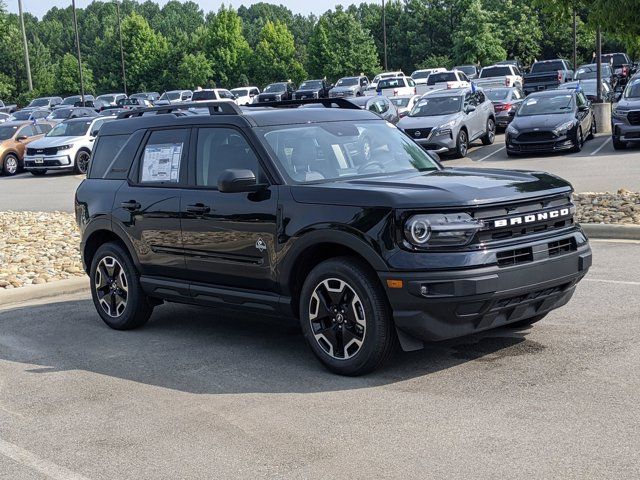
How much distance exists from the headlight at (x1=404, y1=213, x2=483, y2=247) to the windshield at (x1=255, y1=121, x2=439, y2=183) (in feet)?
3.79

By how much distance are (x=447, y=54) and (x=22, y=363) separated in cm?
8144

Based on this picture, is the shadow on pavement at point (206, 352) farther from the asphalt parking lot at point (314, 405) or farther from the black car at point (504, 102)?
the black car at point (504, 102)

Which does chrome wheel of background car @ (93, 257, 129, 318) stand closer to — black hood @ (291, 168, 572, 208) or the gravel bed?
black hood @ (291, 168, 572, 208)

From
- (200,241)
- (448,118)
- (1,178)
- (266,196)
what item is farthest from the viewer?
(1,178)

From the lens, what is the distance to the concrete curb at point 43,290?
35.3 feet

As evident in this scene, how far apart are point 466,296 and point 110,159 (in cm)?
420

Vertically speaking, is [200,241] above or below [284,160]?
below

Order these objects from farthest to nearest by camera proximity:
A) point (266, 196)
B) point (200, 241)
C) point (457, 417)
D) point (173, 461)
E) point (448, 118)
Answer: point (448, 118), point (200, 241), point (266, 196), point (457, 417), point (173, 461)

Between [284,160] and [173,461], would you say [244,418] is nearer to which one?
[173,461]

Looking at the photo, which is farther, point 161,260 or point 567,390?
point 161,260

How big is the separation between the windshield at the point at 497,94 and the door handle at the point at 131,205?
2525 centimetres

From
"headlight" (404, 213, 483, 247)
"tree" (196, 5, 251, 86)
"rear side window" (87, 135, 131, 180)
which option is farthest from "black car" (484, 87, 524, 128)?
"tree" (196, 5, 251, 86)

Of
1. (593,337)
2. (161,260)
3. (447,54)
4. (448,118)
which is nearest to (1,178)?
(448,118)

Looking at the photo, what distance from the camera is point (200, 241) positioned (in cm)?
784
